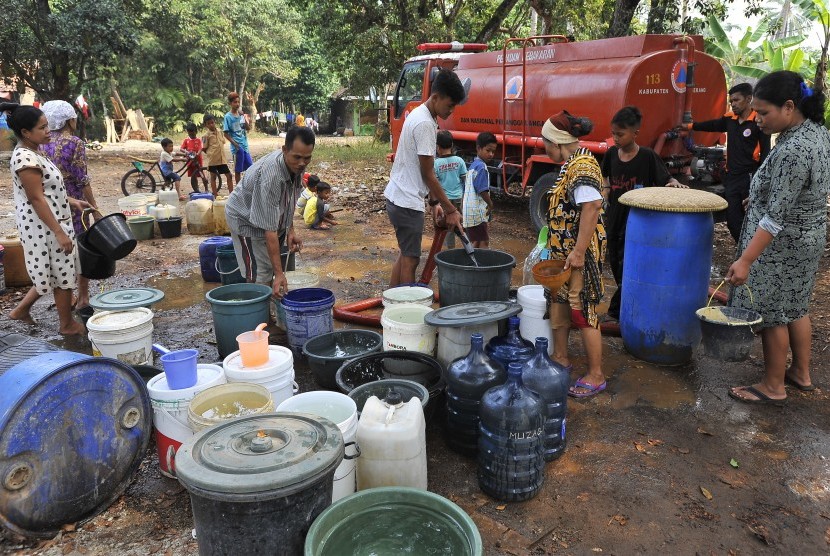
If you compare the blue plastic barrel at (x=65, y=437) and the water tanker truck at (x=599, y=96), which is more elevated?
the water tanker truck at (x=599, y=96)

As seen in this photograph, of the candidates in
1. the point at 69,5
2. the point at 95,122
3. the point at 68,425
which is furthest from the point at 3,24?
the point at 68,425

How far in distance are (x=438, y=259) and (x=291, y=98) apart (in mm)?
32562

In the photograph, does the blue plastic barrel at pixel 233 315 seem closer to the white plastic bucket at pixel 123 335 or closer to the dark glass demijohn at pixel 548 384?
the white plastic bucket at pixel 123 335

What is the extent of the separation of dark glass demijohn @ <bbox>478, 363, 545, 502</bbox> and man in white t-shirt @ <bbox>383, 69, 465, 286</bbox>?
2053mm

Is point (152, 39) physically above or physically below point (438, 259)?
above

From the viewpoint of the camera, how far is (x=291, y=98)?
34000mm

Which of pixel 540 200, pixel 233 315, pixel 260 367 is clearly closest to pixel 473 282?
pixel 260 367

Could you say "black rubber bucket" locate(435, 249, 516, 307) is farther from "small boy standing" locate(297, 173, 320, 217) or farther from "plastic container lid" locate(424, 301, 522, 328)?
"small boy standing" locate(297, 173, 320, 217)

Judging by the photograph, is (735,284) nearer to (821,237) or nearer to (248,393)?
(821,237)

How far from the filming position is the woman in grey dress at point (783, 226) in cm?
320

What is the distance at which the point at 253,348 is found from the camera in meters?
2.97

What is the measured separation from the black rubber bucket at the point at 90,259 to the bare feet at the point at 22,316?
756 mm

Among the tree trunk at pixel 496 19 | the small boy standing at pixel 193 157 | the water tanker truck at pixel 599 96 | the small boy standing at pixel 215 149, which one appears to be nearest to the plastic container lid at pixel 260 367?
the water tanker truck at pixel 599 96

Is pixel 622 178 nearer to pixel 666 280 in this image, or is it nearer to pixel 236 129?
pixel 666 280
